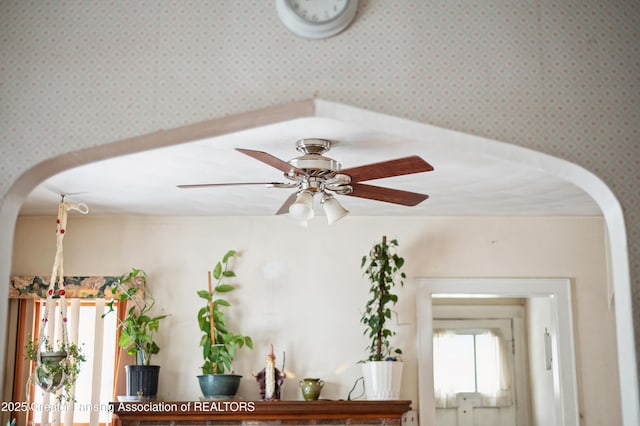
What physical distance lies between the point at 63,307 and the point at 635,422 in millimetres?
3311

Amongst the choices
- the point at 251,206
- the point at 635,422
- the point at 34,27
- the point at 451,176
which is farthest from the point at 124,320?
the point at 635,422

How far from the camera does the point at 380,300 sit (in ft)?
16.2

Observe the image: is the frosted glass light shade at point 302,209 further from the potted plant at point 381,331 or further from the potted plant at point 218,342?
the potted plant at point 218,342

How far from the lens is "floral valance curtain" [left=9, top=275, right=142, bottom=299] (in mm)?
5176

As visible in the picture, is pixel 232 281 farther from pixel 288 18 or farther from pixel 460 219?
pixel 288 18

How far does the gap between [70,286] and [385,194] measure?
7.85 feet

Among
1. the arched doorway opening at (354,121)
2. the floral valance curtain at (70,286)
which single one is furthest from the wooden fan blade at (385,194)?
the floral valance curtain at (70,286)

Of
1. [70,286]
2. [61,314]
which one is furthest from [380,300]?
[70,286]

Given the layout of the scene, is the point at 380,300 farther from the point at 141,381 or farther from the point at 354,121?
the point at 354,121

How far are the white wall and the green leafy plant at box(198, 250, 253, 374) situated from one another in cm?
9

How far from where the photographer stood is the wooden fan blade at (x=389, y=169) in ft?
Answer: 11.3

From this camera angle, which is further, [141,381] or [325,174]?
[141,381]

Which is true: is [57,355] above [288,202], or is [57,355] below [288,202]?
below

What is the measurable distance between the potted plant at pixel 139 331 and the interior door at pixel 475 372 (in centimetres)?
322
